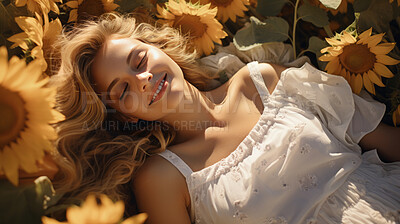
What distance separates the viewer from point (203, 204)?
1.06m

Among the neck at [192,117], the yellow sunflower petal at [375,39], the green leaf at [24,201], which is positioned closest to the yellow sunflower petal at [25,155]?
the green leaf at [24,201]

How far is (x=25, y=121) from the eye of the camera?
0.63 metres

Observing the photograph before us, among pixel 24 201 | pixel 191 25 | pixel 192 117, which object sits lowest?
pixel 192 117

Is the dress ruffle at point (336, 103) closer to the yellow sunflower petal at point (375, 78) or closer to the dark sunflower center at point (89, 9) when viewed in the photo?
the yellow sunflower petal at point (375, 78)

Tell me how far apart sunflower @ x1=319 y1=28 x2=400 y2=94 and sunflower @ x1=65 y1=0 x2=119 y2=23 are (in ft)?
2.39

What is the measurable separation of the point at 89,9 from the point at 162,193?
670mm

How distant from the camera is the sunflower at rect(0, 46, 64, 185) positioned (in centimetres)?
60

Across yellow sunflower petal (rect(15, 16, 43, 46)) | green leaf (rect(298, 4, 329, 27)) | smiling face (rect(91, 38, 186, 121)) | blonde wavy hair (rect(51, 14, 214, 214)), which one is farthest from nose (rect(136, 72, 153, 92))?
green leaf (rect(298, 4, 329, 27))

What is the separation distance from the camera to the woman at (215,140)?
41.0 inches

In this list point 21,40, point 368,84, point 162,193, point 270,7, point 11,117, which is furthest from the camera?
point 270,7

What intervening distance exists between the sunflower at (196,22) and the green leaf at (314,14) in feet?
1.01

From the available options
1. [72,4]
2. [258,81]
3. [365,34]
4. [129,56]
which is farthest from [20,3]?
[365,34]

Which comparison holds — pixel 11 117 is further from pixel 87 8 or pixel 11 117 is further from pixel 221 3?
pixel 221 3

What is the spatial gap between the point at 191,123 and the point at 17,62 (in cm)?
67
